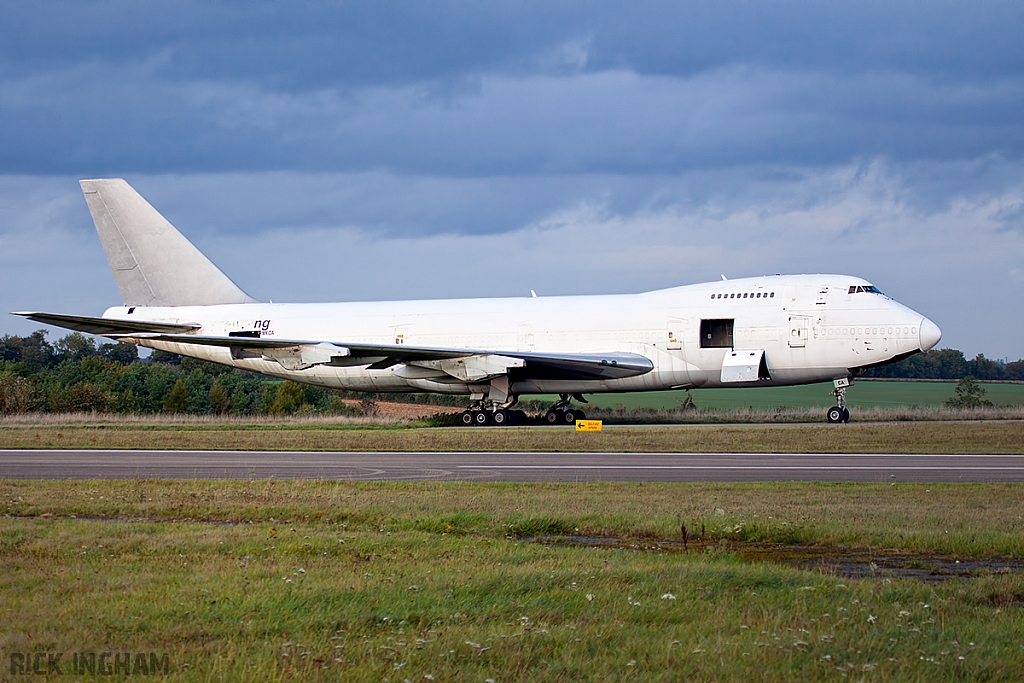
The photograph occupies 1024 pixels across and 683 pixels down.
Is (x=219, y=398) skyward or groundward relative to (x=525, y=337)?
groundward

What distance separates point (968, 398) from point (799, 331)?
16.2 m

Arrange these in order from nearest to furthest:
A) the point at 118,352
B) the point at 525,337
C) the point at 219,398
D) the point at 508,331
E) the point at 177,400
A: the point at 525,337 → the point at 508,331 → the point at 177,400 → the point at 219,398 → the point at 118,352

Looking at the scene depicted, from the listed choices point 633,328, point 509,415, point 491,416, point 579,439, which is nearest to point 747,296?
point 633,328

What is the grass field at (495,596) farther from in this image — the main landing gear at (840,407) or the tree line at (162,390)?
the tree line at (162,390)

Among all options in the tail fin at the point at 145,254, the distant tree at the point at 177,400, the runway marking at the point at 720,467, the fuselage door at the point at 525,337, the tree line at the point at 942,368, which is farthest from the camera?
the tree line at the point at 942,368

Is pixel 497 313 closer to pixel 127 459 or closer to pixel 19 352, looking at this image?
pixel 127 459

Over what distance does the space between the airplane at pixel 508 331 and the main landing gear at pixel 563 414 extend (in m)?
0.04

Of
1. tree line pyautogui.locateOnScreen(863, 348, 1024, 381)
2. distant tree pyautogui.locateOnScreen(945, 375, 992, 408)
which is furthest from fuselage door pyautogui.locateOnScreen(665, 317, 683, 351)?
tree line pyautogui.locateOnScreen(863, 348, 1024, 381)

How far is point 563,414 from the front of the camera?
33500 millimetres

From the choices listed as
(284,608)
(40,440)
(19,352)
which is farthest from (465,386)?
(19,352)

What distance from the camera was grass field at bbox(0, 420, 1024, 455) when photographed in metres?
23.9

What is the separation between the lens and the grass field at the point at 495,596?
18.9 feet

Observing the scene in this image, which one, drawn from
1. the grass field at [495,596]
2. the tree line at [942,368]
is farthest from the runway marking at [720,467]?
the tree line at [942,368]

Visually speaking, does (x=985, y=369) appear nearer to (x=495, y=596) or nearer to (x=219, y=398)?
(x=219, y=398)
